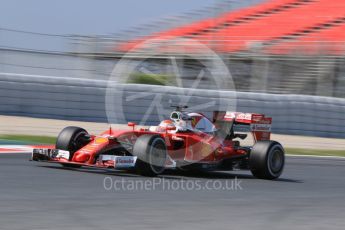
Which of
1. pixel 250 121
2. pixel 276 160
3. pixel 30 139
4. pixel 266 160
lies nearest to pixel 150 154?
pixel 266 160

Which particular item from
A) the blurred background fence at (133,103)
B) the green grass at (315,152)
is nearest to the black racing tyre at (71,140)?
the blurred background fence at (133,103)

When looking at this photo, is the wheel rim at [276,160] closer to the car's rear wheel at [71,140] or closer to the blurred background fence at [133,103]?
the car's rear wheel at [71,140]

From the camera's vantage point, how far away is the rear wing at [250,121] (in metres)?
A: 11.4

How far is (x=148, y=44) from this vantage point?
25.3 meters

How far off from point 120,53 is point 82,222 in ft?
61.0

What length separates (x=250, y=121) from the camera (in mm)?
11406

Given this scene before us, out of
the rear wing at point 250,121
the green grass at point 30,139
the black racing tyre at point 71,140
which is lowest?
the green grass at point 30,139

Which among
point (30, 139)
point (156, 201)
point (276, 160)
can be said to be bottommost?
point (156, 201)

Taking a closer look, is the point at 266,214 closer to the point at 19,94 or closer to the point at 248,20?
the point at 19,94

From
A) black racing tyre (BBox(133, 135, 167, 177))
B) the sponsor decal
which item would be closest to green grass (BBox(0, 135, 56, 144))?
the sponsor decal

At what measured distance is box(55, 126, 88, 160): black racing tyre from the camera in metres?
10.5

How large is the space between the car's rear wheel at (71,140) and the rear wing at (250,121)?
2081 millimetres

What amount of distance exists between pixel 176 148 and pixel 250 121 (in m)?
1.35

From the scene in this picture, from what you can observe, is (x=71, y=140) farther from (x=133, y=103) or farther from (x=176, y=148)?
(x=133, y=103)
